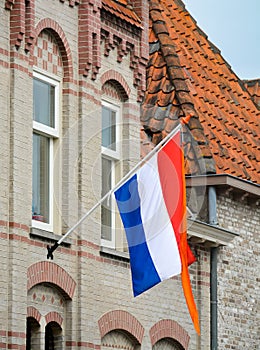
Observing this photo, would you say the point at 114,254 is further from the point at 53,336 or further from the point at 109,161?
the point at 53,336

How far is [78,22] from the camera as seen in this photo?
24.2 m

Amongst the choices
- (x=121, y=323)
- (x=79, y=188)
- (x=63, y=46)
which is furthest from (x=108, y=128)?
(x=121, y=323)

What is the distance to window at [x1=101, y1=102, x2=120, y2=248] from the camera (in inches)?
977

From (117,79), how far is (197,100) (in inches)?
255

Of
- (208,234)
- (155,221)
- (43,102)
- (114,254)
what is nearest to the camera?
(155,221)

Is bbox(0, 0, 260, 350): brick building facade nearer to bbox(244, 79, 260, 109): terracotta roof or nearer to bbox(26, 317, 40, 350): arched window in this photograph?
bbox(26, 317, 40, 350): arched window

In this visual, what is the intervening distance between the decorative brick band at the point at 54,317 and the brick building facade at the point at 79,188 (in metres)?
0.03

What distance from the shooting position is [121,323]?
2466 cm

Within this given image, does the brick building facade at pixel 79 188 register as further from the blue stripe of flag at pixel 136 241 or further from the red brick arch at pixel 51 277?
the blue stripe of flag at pixel 136 241

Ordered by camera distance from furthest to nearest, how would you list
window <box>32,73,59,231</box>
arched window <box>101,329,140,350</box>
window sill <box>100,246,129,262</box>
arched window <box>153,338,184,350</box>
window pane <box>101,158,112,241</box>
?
arched window <box>153,338,184,350</box> < window pane <box>101,158,112,241</box> < arched window <box>101,329,140,350</box> < window sill <box>100,246,129,262</box> < window <box>32,73,59,231</box>

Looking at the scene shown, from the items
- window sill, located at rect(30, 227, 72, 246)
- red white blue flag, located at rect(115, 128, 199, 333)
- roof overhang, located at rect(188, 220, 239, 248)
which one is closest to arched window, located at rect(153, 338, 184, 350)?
roof overhang, located at rect(188, 220, 239, 248)

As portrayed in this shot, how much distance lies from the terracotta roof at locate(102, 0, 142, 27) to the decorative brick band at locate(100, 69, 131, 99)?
3.58 ft

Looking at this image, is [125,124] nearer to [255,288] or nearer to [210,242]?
[210,242]

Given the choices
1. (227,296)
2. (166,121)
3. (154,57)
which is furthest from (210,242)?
(154,57)
